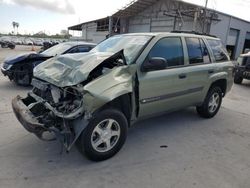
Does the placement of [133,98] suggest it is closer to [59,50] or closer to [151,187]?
[151,187]

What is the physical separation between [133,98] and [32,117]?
1458 mm

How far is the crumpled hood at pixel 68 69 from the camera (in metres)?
3.29

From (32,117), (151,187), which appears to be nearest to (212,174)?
(151,187)

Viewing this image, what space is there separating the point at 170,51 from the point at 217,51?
1.75m

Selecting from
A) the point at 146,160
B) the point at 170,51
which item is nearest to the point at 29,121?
the point at 146,160

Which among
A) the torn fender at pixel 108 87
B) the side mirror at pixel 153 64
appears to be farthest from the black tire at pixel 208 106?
the torn fender at pixel 108 87

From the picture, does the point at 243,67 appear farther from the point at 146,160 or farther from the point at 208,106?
the point at 146,160

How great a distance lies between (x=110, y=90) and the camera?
3.16 meters

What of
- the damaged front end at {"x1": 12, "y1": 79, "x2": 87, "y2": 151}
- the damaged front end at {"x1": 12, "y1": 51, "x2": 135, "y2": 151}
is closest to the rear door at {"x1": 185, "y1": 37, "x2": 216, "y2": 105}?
the damaged front end at {"x1": 12, "y1": 51, "x2": 135, "y2": 151}

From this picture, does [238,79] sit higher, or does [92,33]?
[92,33]

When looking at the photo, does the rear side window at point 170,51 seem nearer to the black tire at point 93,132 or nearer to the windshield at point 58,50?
the black tire at point 93,132

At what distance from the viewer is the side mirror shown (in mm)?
3678

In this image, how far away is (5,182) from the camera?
2.86m

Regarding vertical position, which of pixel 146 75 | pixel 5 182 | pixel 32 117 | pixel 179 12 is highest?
pixel 179 12
